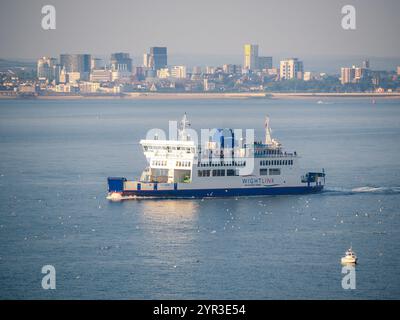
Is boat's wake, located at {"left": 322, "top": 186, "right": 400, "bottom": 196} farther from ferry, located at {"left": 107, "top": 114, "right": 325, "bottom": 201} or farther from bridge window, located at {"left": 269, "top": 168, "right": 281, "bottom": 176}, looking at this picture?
bridge window, located at {"left": 269, "top": 168, "right": 281, "bottom": 176}

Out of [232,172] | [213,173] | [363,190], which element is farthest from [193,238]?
[363,190]

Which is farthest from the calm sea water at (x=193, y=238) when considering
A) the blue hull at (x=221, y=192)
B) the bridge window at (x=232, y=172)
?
the bridge window at (x=232, y=172)

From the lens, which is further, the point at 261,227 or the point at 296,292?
the point at 261,227

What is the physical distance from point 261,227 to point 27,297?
16.6m

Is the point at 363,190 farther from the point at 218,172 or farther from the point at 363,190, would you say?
the point at 218,172

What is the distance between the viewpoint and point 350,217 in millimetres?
56219

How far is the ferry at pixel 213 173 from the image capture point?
62250 mm

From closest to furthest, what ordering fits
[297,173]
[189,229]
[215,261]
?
[215,261], [189,229], [297,173]

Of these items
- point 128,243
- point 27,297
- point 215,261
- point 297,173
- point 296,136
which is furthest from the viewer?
point 296,136

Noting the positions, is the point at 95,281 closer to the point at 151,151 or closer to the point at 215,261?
the point at 215,261

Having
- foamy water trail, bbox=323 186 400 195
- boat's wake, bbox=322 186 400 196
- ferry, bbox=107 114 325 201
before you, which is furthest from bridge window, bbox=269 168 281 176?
foamy water trail, bbox=323 186 400 195

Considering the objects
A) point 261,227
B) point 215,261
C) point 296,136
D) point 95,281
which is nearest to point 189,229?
point 261,227

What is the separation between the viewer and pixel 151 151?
64.6 m

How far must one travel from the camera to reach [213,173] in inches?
2472
